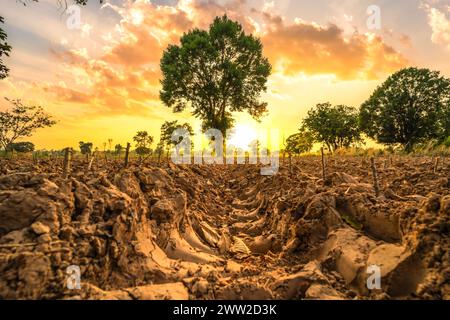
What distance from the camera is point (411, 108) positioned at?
29688mm

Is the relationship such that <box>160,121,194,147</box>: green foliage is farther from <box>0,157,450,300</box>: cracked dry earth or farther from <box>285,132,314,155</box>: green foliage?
<box>0,157,450,300</box>: cracked dry earth

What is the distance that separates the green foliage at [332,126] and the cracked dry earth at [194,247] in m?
45.1

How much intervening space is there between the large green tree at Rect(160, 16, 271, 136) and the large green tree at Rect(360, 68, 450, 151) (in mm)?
13984

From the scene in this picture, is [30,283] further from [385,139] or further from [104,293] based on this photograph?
[385,139]

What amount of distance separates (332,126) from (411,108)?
56.2ft

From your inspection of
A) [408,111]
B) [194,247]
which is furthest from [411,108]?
[194,247]

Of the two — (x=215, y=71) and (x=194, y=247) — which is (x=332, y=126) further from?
(x=194, y=247)

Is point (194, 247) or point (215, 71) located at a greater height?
point (215, 71)

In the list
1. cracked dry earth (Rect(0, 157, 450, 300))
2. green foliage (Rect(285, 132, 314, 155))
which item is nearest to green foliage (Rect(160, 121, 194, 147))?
green foliage (Rect(285, 132, 314, 155))

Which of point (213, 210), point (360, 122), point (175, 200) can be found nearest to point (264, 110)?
point (360, 122)

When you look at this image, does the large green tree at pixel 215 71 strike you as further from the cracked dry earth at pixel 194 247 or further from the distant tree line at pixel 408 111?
the cracked dry earth at pixel 194 247

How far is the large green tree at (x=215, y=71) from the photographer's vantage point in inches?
1013

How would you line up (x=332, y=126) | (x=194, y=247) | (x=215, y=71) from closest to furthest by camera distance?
1. (x=194, y=247)
2. (x=215, y=71)
3. (x=332, y=126)

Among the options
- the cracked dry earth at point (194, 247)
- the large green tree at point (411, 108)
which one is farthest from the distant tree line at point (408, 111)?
the cracked dry earth at point (194, 247)
